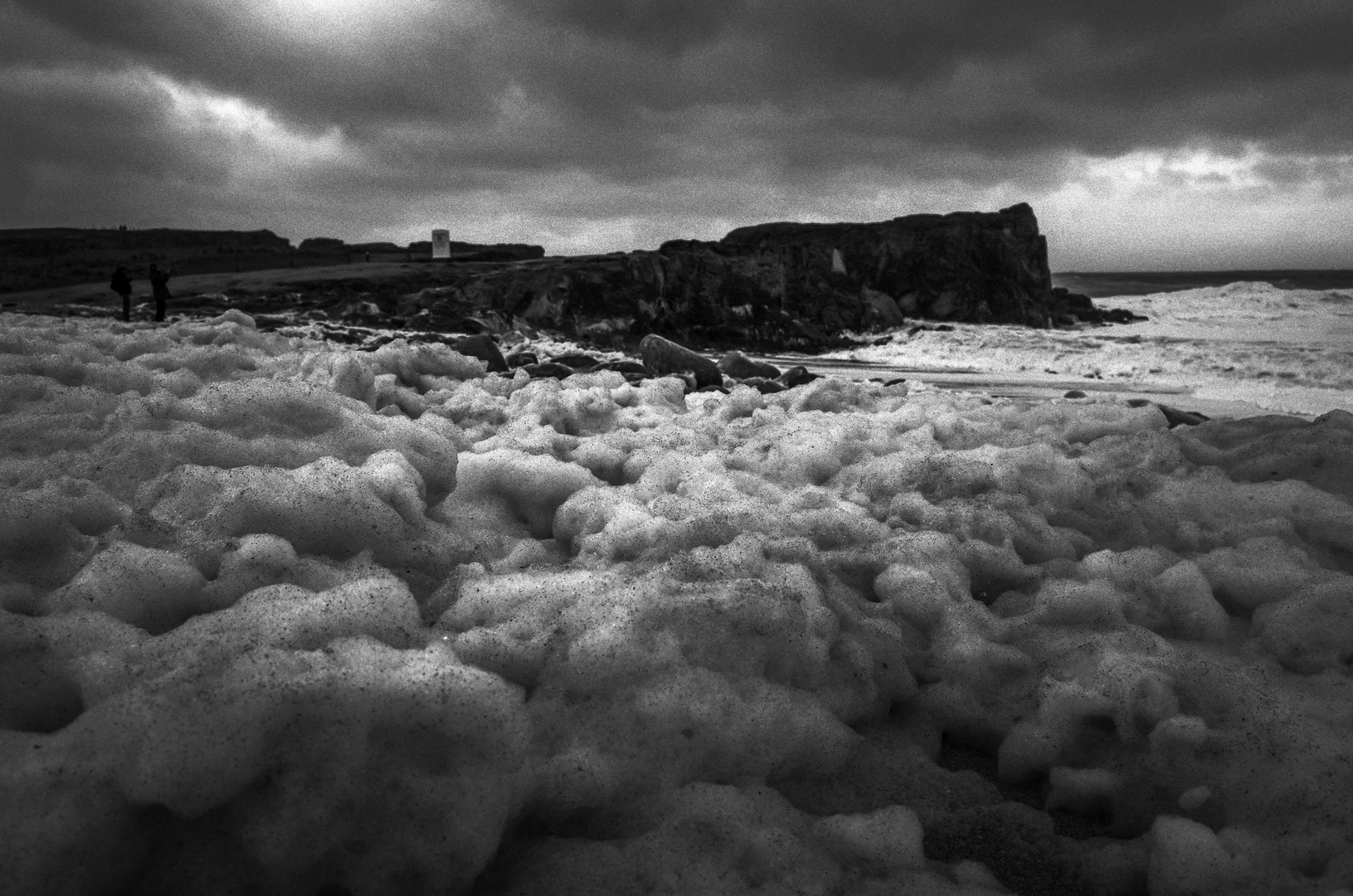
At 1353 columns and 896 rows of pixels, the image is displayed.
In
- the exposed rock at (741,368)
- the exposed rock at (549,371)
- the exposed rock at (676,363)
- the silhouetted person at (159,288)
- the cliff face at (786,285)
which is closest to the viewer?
the exposed rock at (549,371)

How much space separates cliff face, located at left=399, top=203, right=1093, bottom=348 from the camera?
18.8 meters

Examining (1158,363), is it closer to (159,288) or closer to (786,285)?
(786,285)

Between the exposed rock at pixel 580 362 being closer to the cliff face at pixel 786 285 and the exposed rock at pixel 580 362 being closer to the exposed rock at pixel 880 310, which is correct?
the cliff face at pixel 786 285

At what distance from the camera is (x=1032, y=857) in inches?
81.6

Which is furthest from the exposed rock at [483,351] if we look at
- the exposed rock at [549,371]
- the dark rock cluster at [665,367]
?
the exposed rock at [549,371]

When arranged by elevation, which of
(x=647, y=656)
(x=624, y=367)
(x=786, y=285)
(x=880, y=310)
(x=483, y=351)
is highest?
(x=786, y=285)

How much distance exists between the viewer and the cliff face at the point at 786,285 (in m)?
18.8

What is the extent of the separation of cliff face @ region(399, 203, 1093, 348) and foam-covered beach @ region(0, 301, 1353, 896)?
13.4 m

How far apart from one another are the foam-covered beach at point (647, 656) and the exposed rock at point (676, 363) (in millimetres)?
5023

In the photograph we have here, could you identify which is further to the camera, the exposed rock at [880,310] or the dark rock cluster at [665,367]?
the exposed rock at [880,310]

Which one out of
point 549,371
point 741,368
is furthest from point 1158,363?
point 549,371

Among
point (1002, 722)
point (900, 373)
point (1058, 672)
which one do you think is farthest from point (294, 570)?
point (900, 373)

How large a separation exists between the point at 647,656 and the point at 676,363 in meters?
7.33

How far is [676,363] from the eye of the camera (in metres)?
9.46
